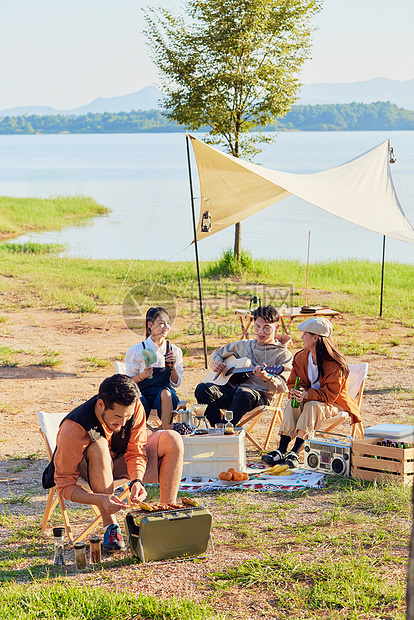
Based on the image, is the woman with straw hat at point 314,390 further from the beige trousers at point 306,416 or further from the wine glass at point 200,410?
the wine glass at point 200,410

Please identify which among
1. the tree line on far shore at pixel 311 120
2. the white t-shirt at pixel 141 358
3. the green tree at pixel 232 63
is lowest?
the white t-shirt at pixel 141 358

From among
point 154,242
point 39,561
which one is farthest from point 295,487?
point 154,242

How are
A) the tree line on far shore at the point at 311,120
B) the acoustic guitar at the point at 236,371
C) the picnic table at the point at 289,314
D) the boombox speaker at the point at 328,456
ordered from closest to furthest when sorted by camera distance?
1. the boombox speaker at the point at 328,456
2. the acoustic guitar at the point at 236,371
3. the picnic table at the point at 289,314
4. the tree line on far shore at the point at 311,120

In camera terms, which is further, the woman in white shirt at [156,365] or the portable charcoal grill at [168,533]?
the woman in white shirt at [156,365]

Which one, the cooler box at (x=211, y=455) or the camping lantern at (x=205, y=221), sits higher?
the camping lantern at (x=205, y=221)

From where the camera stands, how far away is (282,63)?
34.2 ft

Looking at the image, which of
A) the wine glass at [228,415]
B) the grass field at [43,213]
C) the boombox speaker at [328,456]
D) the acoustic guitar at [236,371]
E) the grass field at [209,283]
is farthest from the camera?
the grass field at [43,213]

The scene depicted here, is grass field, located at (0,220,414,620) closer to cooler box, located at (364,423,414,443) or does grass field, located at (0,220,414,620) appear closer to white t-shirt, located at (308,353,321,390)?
cooler box, located at (364,423,414,443)

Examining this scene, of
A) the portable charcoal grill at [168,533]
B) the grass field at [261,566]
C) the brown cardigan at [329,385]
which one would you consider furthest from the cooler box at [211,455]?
the portable charcoal grill at [168,533]

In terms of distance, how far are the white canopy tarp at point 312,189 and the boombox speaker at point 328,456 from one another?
2172mm

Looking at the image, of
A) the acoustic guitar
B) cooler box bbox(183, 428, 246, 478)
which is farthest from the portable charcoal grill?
the acoustic guitar

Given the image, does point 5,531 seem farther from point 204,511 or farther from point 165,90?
point 165,90

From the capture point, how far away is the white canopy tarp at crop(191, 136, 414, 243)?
5598 mm

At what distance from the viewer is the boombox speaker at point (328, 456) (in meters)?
3.64
